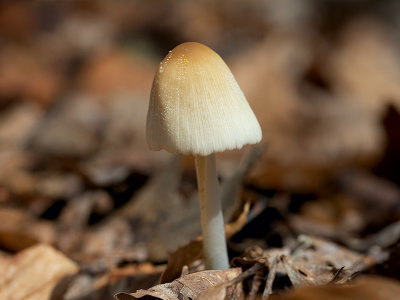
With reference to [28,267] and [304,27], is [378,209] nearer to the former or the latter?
[28,267]

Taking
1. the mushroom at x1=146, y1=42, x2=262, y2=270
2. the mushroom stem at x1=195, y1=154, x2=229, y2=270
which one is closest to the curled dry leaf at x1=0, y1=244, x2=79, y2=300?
the mushroom stem at x1=195, y1=154, x2=229, y2=270

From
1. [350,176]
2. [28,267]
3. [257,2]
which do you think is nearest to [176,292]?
[28,267]

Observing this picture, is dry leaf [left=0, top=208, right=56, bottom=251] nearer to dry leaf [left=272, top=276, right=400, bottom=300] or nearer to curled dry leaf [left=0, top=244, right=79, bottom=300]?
curled dry leaf [left=0, top=244, right=79, bottom=300]

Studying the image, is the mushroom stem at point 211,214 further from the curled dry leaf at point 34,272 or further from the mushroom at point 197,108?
the curled dry leaf at point 34,272

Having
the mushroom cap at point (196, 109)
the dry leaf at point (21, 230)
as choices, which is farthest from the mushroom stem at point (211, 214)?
the dry leaf at point (21, 230)

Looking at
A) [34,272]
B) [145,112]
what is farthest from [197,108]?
[145,112]

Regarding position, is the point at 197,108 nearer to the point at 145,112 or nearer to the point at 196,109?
the point at 196,109
